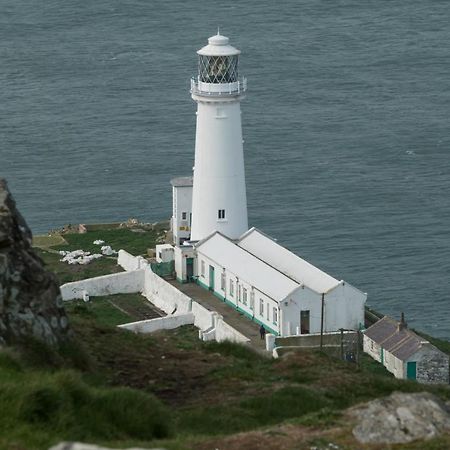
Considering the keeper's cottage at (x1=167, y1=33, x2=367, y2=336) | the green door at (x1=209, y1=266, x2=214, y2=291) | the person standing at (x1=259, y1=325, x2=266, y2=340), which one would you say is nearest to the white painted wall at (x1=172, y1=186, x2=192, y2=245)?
the keeper's cottage at (x1=167, y1=33, x2=367, y2=336)

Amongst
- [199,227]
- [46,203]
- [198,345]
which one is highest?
[198,345]

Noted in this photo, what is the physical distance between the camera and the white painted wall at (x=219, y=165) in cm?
4628

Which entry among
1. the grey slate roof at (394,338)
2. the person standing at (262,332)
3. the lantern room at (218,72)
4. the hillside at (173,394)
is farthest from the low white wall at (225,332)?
the hillside at (173,394)

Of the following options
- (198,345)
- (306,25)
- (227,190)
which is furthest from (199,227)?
(306,25)

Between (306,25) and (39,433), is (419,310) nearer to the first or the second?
(39,433)

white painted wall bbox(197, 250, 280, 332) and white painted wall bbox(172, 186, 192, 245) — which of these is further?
white painted wall bbox(172, 186, 192, 245)

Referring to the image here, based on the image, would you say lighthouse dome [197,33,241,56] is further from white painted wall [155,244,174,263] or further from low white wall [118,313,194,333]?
low white wall [118,313,194,333]

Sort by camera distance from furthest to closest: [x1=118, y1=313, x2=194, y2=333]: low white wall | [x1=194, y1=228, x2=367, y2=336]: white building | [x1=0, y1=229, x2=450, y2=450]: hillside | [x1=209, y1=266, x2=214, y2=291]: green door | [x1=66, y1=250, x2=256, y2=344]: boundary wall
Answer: [x1=209, y1=266, x2=214, y2=291]: green door, [x1=194, y1=228, x2=367, y2=336]: white building, [x1=66, y1=250, x2=256, y2=344]: boundary wall, [x1=118, y1=313, x2=194, y2=333]: low white wall, [x1=0, y1=229, x2=450, y2=450]: hillside

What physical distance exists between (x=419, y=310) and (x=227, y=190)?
9847mm

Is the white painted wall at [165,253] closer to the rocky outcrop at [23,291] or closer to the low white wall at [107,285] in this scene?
the low white wall at [107,285]

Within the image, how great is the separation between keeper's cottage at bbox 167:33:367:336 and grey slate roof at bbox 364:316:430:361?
204 cm

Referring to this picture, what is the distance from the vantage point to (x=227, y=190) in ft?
153

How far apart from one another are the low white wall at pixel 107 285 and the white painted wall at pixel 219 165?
244 cm

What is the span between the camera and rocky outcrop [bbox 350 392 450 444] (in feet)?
55.6
